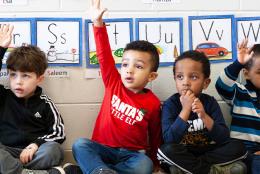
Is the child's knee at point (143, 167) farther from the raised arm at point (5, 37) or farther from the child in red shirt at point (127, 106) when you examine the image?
the raised arm at point (5, 37)

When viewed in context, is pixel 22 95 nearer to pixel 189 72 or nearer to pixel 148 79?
pixel 148 79

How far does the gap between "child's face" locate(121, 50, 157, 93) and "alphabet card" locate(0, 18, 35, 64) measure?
1.17ft

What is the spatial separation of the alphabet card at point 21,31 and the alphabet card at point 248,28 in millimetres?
771

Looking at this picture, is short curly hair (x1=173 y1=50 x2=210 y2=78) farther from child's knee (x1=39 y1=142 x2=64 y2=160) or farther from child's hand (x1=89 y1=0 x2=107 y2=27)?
child's knee (x1=39 y1=142 x2=64 y2=160)

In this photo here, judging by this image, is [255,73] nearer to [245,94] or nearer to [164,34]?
[245,94]

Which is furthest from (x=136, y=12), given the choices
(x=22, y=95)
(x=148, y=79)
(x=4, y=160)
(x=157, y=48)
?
(x=4, y=160)

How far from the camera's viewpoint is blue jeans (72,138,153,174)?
A: 45.5 inches

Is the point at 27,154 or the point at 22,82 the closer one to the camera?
the point at 27,154

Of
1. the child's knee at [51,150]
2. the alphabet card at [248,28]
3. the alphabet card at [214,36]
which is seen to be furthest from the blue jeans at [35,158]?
the alphabet card at [248,28]

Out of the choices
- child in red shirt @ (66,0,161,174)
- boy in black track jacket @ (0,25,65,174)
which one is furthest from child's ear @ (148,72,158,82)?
boy in black track jacket @ (0,25,65,174)

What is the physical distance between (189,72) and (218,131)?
8.7 inches

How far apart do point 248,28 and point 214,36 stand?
0.14m

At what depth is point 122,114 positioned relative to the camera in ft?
4.30

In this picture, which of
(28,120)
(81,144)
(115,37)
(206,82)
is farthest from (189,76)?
Answer: (28,120)
